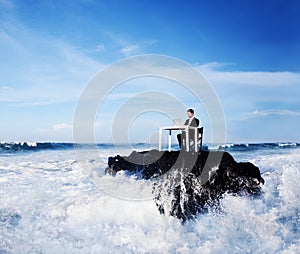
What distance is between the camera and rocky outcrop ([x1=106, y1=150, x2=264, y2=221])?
27.7 ft

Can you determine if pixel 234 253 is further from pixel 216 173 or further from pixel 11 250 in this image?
pixel 11 250

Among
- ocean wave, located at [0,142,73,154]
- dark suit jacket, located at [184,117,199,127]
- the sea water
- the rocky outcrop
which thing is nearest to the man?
dark suit jacket, located at [184,117,199,127]

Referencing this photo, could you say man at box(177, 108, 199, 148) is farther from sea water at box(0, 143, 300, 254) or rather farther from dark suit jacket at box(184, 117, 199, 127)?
sea water at box(0, 143, 300, 254)

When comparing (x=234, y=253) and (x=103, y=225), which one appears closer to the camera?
(x=234, y=253)

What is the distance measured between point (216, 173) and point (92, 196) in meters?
3.62

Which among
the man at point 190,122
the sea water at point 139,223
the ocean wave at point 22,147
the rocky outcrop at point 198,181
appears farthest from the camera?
the ocean wave at point 22,147

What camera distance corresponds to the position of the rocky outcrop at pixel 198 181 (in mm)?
8453

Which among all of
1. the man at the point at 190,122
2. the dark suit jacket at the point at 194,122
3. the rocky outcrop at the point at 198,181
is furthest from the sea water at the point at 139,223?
the dark suit jacket at the point at 194,122

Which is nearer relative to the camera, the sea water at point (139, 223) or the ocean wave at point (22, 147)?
the sea water at point (139, 223)

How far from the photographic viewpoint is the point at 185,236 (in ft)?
24.3

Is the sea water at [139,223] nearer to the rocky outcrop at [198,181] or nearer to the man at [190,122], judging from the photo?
the rocky outcrop at [198,181]

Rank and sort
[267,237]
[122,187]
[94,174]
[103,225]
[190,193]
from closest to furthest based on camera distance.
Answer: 1. [267,237]
2. [103,225]
3. [190,193]
4. [122,187]
5. [94,174]

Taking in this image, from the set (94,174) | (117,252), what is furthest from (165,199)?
(94,174)

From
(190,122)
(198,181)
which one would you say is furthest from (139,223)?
(190,122)
